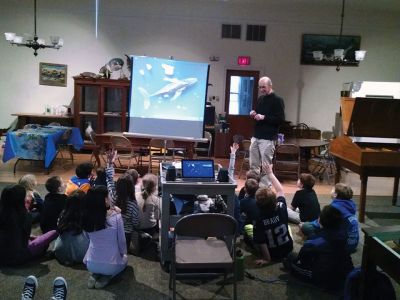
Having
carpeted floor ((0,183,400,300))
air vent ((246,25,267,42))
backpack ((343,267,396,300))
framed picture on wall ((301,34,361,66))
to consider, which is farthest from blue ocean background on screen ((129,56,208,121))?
framed picture on wall ((301,34,361,66))

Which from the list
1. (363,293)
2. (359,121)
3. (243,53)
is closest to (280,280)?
(363,293)

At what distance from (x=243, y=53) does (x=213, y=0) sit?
1318 mm

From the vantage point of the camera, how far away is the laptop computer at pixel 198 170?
113 inches

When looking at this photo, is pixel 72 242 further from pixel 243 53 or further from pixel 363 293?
Result: pixel 243 53

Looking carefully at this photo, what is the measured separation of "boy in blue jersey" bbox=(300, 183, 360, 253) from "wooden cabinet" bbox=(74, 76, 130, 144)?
17.0ft

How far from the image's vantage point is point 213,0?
322 inches

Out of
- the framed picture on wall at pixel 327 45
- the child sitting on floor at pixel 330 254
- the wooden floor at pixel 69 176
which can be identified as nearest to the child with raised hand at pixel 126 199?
the child sitting on floor at pixel 330 254

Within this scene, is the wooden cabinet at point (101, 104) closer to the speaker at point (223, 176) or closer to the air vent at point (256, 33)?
the air vent at point (256, 33)

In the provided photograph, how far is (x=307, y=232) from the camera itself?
12.2 feet

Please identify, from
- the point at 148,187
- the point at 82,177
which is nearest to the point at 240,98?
the point at 82,177

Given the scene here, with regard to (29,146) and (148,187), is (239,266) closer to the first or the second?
(148,187)

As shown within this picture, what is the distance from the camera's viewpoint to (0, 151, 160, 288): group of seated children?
2.63m

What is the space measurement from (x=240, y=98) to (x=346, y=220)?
20.2 ft

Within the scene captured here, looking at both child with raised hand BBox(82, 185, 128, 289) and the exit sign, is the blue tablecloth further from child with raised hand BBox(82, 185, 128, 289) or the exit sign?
the exit sign
